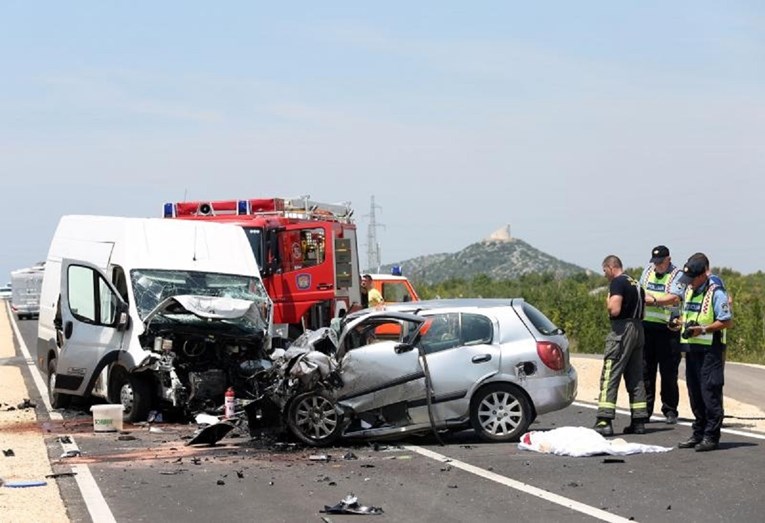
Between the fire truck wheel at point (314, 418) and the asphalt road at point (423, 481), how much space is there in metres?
0.17

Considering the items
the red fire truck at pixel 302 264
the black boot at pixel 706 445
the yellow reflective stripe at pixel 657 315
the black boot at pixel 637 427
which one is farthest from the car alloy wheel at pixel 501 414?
the red fire truck at pixel 302 264

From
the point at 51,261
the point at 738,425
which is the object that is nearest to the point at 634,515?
the point at 738,425

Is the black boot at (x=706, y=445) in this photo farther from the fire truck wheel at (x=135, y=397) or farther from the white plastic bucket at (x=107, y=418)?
the fire truck wheel at (x=135, y=397)

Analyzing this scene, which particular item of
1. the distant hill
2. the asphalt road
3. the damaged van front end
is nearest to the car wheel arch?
the asphalt road

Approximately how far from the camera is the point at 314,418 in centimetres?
1357

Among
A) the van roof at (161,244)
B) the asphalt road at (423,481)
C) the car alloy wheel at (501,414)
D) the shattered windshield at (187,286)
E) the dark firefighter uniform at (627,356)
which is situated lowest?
the asphalt road at (423,481)

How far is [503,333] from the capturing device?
1390cm

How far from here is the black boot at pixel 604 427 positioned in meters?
14.3

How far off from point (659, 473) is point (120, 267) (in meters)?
8.70

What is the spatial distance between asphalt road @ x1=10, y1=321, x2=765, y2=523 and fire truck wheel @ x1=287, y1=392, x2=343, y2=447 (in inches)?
6.7

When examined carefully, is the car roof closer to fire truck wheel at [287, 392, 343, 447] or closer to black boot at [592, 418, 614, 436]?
fire truck wheel at [287, 392, 343, 447]

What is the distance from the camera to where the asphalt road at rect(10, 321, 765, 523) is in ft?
31.2

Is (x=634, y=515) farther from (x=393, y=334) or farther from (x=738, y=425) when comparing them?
(x=738, y=425)

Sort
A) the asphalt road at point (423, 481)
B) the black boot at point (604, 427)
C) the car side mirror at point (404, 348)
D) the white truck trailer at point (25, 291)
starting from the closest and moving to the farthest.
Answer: the asphalt road at point (423, 481)
the car side mirror at point (404, 348)
the black boot at point (604, 427)
the white truck trailer at point (25, 291)
